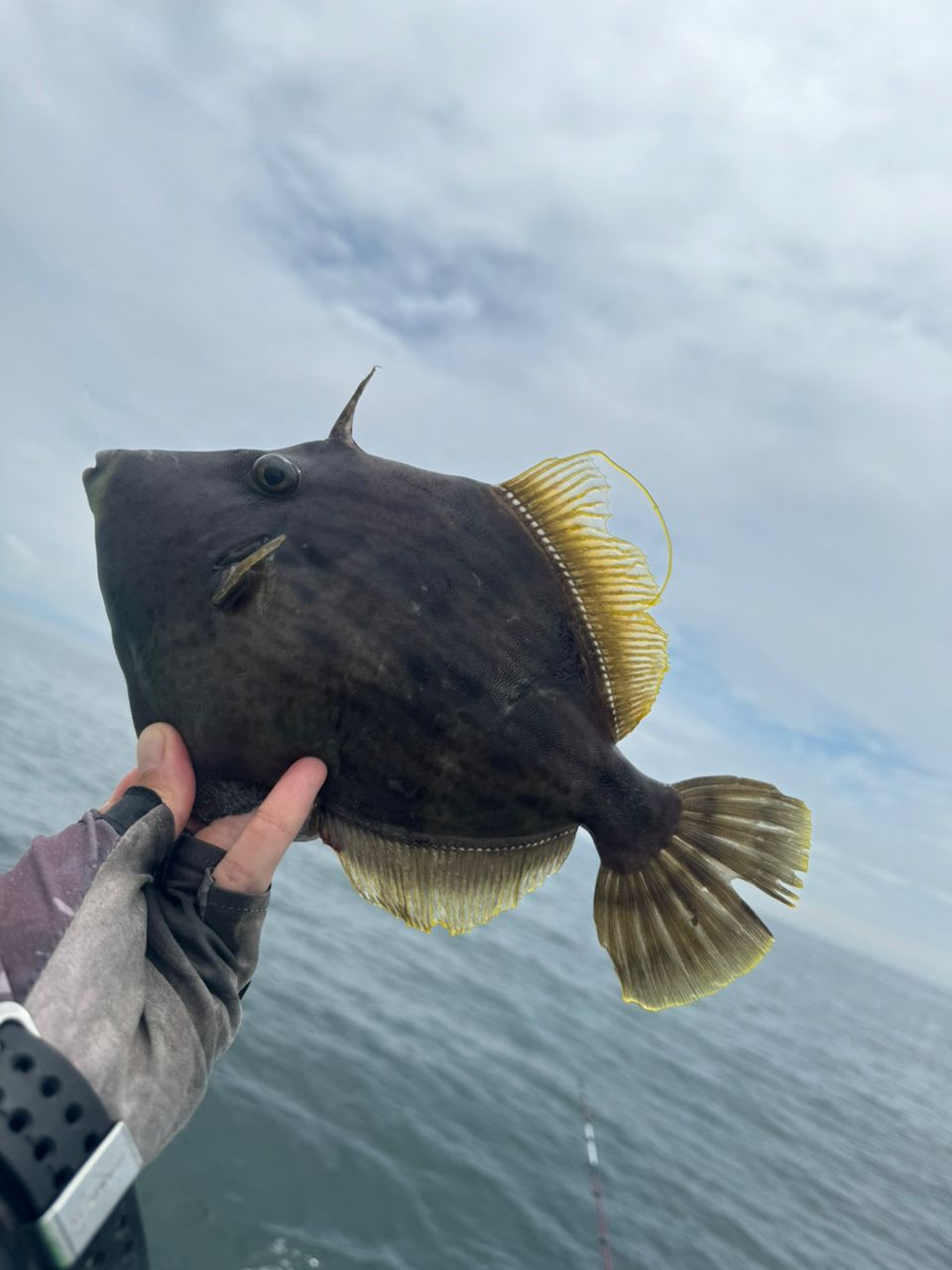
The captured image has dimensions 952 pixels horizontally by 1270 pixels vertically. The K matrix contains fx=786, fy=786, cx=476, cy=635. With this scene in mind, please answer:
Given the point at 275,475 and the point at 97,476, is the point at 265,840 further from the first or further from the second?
the point at 97,476

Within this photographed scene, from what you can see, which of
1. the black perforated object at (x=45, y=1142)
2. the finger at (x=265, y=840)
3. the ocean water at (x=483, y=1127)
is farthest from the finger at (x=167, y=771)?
the ocean water at (x=483, y=1127)

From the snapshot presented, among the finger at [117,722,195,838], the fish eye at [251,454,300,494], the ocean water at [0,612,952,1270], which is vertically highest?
the fish eye at [251,454,300,494]

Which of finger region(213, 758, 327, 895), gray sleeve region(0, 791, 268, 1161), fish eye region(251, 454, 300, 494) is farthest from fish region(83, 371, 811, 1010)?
gray sleeve region(0, 791, 268, 1161)

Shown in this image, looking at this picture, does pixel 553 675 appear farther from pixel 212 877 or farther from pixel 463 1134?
pixel 463 1134

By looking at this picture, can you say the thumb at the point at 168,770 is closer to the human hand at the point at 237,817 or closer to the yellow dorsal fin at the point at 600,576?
the human hand at the point at 237,817

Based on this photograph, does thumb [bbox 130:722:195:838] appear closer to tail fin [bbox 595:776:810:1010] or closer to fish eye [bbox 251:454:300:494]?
fish eye [bbox 251:454:300:494]

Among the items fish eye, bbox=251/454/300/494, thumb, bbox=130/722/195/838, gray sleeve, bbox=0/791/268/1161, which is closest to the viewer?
gray sleeve, bbox=0/791/268/1161
